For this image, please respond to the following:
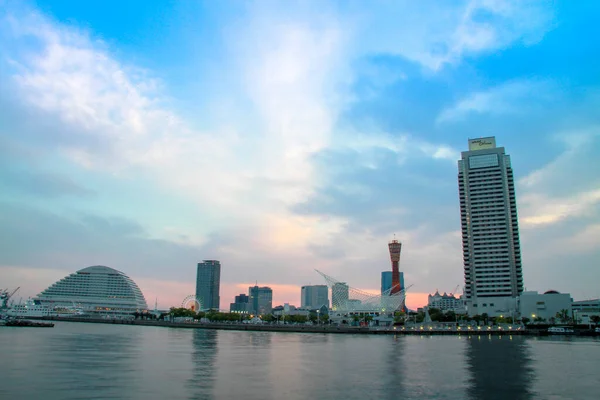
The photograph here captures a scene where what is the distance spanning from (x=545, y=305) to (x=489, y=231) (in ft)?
120

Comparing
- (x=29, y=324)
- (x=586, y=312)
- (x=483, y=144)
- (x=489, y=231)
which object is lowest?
(x=29, y=324)

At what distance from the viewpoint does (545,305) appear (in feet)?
491

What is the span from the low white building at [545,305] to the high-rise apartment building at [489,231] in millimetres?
13591

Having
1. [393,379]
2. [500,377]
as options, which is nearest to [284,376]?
[393,379]

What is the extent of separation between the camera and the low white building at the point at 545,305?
148875 mm

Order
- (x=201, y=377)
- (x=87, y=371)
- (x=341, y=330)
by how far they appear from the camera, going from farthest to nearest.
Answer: (x=341, y=330)
(x=87, y=371)
(x=201, y=377)

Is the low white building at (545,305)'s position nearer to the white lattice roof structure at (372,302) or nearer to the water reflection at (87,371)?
the white lattice roof structure at (372,302)

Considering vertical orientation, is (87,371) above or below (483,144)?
below

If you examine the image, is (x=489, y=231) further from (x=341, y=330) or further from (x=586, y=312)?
(x=341, y=330)

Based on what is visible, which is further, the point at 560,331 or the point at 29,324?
the point at 29,324

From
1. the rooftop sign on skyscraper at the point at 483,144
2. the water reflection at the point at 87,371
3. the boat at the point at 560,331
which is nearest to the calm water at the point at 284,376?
the water reflection at the point at 87,371

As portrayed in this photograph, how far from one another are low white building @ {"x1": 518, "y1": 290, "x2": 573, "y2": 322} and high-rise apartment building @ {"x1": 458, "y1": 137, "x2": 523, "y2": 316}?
1359 centimetres

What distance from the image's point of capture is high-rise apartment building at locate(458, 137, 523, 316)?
17200 centimetres

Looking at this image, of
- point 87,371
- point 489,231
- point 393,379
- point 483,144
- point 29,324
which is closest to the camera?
point 393,379
